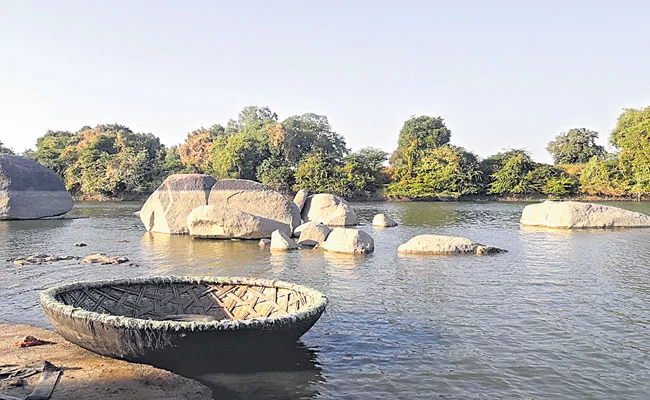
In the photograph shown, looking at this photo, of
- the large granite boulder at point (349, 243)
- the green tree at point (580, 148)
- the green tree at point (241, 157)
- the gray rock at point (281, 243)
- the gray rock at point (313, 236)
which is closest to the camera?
the large granite boulder at point (349, 243)

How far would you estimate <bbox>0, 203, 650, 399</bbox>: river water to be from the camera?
303 inches

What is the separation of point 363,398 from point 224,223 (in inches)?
702

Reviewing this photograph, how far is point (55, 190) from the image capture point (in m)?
36.9

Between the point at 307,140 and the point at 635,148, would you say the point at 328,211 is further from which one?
the point at 307,140

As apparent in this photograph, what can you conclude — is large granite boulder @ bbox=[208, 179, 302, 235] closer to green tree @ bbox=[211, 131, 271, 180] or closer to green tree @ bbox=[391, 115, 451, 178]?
green tree @ bbox=[211, 131, 271, 180]

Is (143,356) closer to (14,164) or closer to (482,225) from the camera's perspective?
(482,225)

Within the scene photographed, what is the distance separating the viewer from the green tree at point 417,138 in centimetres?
7088

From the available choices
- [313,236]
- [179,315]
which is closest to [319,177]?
[313,236]

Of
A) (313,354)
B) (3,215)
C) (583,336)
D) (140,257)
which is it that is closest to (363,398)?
(313,354)

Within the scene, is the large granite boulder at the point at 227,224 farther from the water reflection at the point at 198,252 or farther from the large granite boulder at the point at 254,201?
the large granite boulder at the point at 254,201

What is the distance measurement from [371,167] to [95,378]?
60.5 metres

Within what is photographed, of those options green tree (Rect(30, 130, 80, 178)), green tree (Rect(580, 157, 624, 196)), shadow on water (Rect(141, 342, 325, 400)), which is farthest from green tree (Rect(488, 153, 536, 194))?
shadow on water (Rect(141, 342, 325, 400))

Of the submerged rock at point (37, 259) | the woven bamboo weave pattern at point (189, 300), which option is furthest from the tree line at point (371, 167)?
the woven bamboo weave pattern at point (189, 300)

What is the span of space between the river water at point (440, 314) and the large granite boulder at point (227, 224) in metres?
0.87
